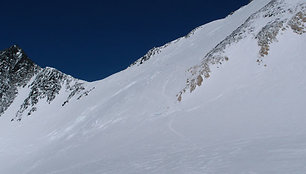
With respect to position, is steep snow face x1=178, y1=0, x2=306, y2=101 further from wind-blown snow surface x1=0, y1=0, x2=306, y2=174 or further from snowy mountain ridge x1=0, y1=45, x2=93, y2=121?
snowy mountain ridge x1=0, y1=45, x2=93, y2=121

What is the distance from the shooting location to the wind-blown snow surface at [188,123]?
8.35 metres

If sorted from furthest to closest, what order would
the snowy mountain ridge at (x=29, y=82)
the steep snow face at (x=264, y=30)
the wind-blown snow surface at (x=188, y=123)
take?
the snowy mountain ridge at (x=29, y=82)
the steep snow face at (x=264, y=30)
the wind-blown snow surface at (x=188, y=123)

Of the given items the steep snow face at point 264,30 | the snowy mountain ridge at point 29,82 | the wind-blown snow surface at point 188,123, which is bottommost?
the wind-blown snow surface at point 188,123

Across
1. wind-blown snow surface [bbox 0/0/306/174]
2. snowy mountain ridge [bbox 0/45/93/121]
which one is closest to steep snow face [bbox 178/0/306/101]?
wind-blown snow surface [bbox 0/0/306/174]

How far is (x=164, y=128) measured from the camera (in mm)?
15242

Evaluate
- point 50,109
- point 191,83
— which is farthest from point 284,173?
point 50,109

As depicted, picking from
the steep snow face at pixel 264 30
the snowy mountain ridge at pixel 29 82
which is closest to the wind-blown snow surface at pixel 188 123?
the steep snow face at pixel 264 30

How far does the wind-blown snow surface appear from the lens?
8352 mm

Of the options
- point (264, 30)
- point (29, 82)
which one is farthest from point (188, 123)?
point (29, 82)

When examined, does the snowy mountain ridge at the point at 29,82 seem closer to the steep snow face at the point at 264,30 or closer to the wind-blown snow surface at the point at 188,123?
the wind-blown snow surface at the point at 188,123

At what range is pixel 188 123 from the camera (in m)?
14.8

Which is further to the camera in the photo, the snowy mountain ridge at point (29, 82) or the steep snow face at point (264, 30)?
the snowy mountain ridge at point (29, 82)

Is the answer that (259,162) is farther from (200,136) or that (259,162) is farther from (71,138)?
(71,138)

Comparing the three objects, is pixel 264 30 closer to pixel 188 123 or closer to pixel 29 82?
pixel 188 123
